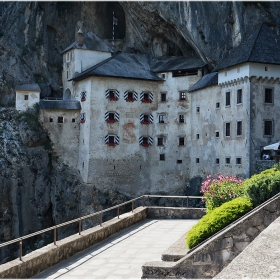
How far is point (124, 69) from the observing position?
47.0m

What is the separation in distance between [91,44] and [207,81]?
47.0 ft

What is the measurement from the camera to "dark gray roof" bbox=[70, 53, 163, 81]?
45.8m

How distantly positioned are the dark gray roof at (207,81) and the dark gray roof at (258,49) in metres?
1.63

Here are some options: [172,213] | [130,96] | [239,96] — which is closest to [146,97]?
[130,96]

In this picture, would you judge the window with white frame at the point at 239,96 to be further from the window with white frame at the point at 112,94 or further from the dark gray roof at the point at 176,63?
the window with white frame at the point at 112,94

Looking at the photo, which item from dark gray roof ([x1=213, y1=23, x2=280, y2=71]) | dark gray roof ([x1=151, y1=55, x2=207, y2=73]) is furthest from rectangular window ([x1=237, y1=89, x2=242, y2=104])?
dark gray roof ([x1=151, y1=55, x2=207, y2=73])

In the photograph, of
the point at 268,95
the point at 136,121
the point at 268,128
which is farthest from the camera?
the point at 136,121

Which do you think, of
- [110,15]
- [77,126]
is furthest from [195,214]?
[110,15]

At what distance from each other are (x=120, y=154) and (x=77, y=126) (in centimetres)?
564

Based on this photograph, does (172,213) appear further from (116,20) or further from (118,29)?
(118,29)

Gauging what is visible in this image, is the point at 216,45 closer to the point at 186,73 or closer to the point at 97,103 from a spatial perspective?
the point at 186,73

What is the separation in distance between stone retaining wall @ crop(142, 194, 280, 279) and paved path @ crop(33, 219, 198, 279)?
1054mm

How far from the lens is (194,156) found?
149 feet

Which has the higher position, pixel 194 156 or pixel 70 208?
pixel 194 156
